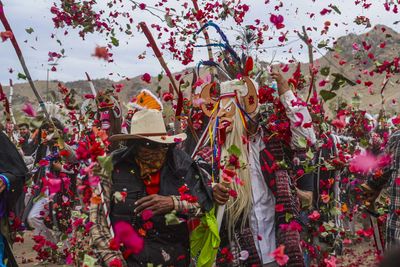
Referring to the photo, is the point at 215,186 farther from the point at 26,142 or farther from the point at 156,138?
the point at 26,142

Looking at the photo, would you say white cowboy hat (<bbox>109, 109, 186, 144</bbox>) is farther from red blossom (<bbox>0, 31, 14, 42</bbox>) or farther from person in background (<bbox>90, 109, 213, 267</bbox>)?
red blossom (<bbox>0, 31, 14, 42</bbox>)

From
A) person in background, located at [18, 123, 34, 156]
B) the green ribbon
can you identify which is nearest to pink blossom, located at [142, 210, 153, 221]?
the green ribbon

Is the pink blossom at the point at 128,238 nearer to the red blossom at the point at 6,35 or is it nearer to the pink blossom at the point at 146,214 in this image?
the pink blossom at the point at 146,214

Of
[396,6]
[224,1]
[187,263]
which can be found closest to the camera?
[187,263]

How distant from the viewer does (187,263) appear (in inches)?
168

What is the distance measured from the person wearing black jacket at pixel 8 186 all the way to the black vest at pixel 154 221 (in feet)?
3.84

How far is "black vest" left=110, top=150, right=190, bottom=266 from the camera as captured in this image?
4.05 metres

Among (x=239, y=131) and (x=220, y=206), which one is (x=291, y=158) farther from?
(x=220, y=206)

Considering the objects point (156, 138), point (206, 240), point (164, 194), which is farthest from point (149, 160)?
point (206, 240)

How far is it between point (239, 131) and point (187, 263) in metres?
1.37

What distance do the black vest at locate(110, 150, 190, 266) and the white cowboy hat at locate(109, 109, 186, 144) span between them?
0.18 m

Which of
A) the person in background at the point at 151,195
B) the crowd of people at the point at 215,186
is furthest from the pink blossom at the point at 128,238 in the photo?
the person in background at the point at 151,195

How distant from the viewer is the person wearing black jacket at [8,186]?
487 cm

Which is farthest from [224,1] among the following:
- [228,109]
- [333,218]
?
[333,218]
